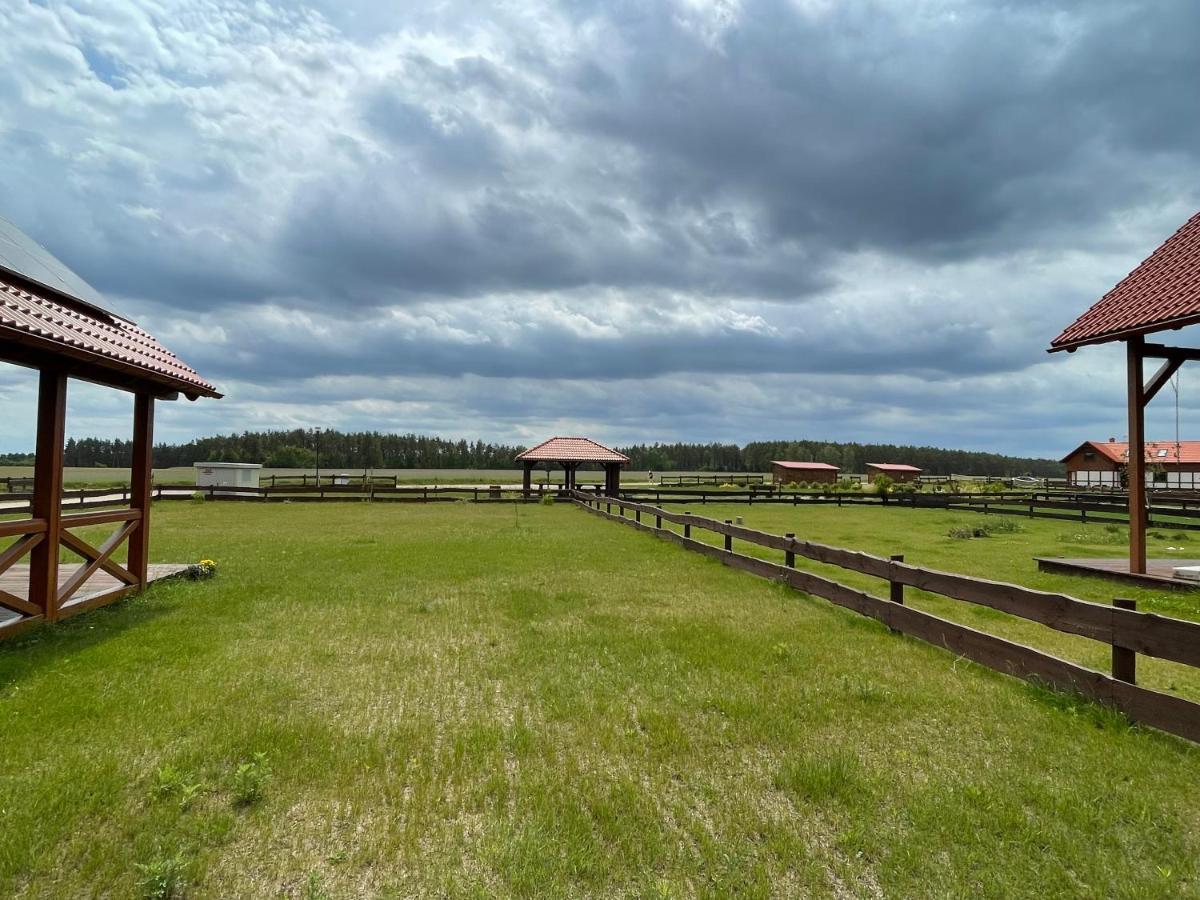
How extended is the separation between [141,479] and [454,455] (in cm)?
13245

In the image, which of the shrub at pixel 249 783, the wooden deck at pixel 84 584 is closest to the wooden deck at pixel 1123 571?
the shrub at pixel 249 783

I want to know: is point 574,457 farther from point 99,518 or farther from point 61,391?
point 61,391

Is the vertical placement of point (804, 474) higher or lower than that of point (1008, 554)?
higher

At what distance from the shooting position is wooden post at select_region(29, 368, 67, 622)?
24.9ft

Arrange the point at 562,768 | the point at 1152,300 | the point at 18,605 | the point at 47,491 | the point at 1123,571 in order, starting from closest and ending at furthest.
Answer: the point at 562,768 → the point at 18,605 → the point at 47,491 → the point at 1152,300 → the point at 1123,571

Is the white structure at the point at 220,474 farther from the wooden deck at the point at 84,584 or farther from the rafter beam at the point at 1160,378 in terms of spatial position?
the rafter beam at the point at 1160,378

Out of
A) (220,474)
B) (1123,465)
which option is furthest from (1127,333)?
(1123,465)

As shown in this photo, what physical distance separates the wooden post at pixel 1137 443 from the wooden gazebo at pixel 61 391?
14.2 metres

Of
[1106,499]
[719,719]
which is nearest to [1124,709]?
[719,719]

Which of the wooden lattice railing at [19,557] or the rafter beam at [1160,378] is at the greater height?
the rafter beam at [1160,378]

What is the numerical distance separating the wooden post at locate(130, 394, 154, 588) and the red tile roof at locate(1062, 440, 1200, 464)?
64.9m

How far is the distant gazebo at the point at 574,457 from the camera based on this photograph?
4138cm

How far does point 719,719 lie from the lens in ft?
16.0

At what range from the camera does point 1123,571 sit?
35.8ft
